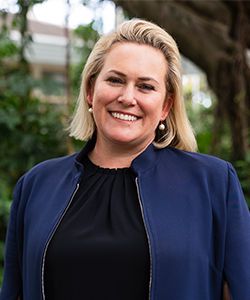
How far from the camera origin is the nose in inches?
76.7

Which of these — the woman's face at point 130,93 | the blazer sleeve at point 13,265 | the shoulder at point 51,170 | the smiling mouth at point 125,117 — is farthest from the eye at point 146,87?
the blazer sleeve at point 13,265

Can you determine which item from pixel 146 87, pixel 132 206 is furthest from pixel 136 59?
pixel 132 206

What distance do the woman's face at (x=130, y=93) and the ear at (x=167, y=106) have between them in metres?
0.05

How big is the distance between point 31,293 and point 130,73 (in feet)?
2.67

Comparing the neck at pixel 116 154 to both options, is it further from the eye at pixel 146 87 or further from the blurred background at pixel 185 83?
the blurred background at pixel 185 83

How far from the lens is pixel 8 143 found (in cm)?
534

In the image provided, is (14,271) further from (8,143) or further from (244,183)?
(8,143)

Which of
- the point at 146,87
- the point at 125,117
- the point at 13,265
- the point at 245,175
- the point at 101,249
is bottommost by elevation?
the point at 245,175

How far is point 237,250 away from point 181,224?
191mm

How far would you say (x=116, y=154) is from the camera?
2113 mm

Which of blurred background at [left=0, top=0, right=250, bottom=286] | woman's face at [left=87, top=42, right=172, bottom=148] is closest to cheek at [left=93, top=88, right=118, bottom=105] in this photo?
woman's face at [left=87, top=42, right=172, bottom=148]

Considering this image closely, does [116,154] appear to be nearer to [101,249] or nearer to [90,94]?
[90,94]

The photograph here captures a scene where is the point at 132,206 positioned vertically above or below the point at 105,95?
below

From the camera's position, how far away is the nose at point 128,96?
195 cm
